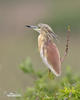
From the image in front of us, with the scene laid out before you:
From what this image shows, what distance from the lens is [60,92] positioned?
9.86 ft

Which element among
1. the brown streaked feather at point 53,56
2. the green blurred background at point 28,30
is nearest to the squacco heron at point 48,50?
the brown streaked feather at point 53,56

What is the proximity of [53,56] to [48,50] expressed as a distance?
3 cm

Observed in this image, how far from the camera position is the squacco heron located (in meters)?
2.43

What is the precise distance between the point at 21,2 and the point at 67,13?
244cm

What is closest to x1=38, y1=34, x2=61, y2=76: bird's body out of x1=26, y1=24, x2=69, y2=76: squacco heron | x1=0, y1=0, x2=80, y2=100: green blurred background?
x1=26, y1=24, x2=69, y2=76: squacco heron

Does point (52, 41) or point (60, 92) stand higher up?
point (52, 41)

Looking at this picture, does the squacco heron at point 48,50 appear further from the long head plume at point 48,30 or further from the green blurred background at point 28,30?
the green blurred background at point 28,30

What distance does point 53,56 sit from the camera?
2.46 metres

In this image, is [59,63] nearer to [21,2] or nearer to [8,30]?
[8,30]

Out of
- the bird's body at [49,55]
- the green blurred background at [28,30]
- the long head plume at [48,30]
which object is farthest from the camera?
the green blurred background at [28,30]

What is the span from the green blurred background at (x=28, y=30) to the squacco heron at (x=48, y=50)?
24.5 feet

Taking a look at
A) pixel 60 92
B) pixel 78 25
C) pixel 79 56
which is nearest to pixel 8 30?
pixel 78 25

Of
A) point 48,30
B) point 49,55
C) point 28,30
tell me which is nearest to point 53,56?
point 49,55

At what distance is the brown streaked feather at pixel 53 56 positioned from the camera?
2434 mm
